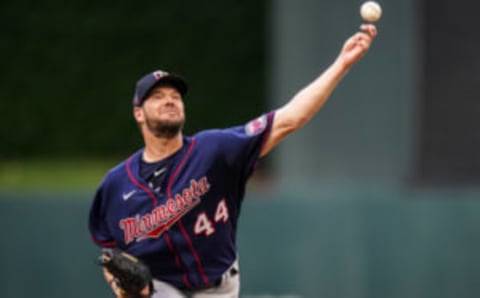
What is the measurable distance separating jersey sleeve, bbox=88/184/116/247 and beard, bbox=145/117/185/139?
44cm

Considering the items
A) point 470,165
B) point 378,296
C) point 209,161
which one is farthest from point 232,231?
→ point 470,165

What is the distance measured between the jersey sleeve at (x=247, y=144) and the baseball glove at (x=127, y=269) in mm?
585

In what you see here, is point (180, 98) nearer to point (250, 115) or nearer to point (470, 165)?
point (470, 165)

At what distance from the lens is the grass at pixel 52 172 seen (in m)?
9.59

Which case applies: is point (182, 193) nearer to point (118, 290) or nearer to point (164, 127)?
point (164, 127)

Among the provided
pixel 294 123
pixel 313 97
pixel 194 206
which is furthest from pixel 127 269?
pixel 313 97

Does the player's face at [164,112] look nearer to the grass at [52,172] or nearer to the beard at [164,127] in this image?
the beard at [164,127]

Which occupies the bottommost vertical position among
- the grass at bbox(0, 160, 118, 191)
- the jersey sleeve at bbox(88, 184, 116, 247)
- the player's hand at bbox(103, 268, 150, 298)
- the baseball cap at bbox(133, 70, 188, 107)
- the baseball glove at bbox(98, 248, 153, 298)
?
the player's hand at bbox(103, 268, 150, 298)

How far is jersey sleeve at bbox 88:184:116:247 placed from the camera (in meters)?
4.38

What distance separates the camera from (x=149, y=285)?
162 inches

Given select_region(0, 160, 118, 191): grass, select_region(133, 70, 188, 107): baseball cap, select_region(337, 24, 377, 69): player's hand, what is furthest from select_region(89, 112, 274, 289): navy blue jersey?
select_region(0, 160, 118, 191): grass

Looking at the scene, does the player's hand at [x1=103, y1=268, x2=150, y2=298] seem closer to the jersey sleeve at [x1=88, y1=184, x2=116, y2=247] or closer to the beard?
the jersey sleeve at [x1=88, y1=184, x2=116, y2=247]

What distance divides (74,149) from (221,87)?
1.73 meters

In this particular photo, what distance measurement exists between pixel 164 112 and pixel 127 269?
0.68m
